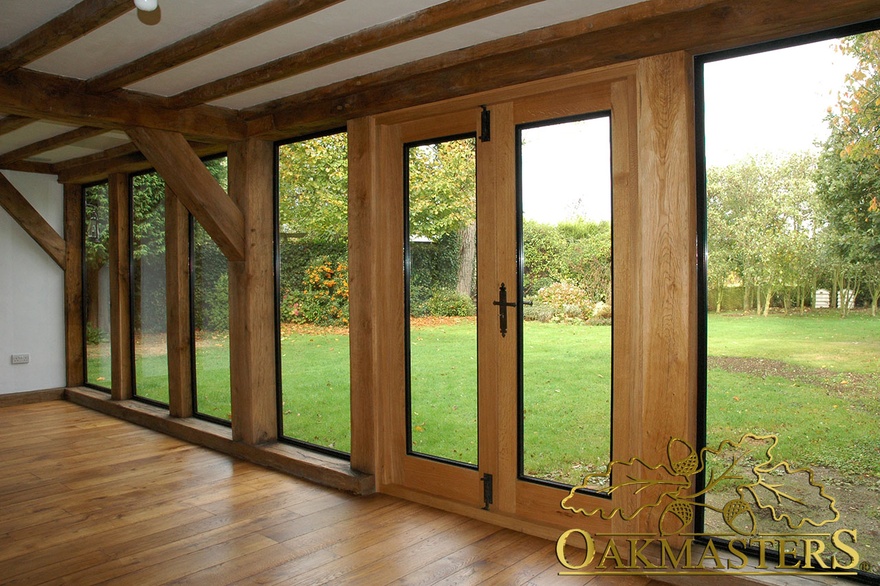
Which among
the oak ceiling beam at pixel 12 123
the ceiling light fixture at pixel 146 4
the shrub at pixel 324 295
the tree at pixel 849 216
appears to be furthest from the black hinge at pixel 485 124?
the oak ceiling beam at pixel 12 123

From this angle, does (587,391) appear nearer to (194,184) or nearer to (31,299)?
(194,184)

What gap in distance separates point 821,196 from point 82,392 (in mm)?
6933

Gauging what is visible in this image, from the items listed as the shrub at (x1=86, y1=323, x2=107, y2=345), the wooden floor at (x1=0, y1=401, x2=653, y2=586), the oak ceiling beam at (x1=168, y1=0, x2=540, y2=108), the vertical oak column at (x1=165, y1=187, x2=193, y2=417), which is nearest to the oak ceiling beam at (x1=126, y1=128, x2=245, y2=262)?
the oak ceiling beam at (x1=168, y1=0, x2=540, y2=108)

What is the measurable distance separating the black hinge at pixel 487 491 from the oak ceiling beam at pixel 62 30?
2813mm

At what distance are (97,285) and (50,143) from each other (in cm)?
197

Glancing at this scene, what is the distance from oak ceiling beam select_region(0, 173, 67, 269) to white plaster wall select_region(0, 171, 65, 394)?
0.15 meters

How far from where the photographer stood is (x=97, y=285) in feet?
23.5

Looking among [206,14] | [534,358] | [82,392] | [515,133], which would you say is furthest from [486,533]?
[82,392]

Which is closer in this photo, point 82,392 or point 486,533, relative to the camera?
point 486,533

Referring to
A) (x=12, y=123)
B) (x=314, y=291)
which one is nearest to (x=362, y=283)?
(x=314, y=291)

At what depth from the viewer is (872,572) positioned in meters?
2.55

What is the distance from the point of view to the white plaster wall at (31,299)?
680 cm

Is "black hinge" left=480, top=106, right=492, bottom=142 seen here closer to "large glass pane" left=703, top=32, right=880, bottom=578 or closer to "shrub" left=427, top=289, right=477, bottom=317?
"shrub" left=427, top=289, right=477, bottom=317

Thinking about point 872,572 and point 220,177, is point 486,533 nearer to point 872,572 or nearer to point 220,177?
point 872,572
